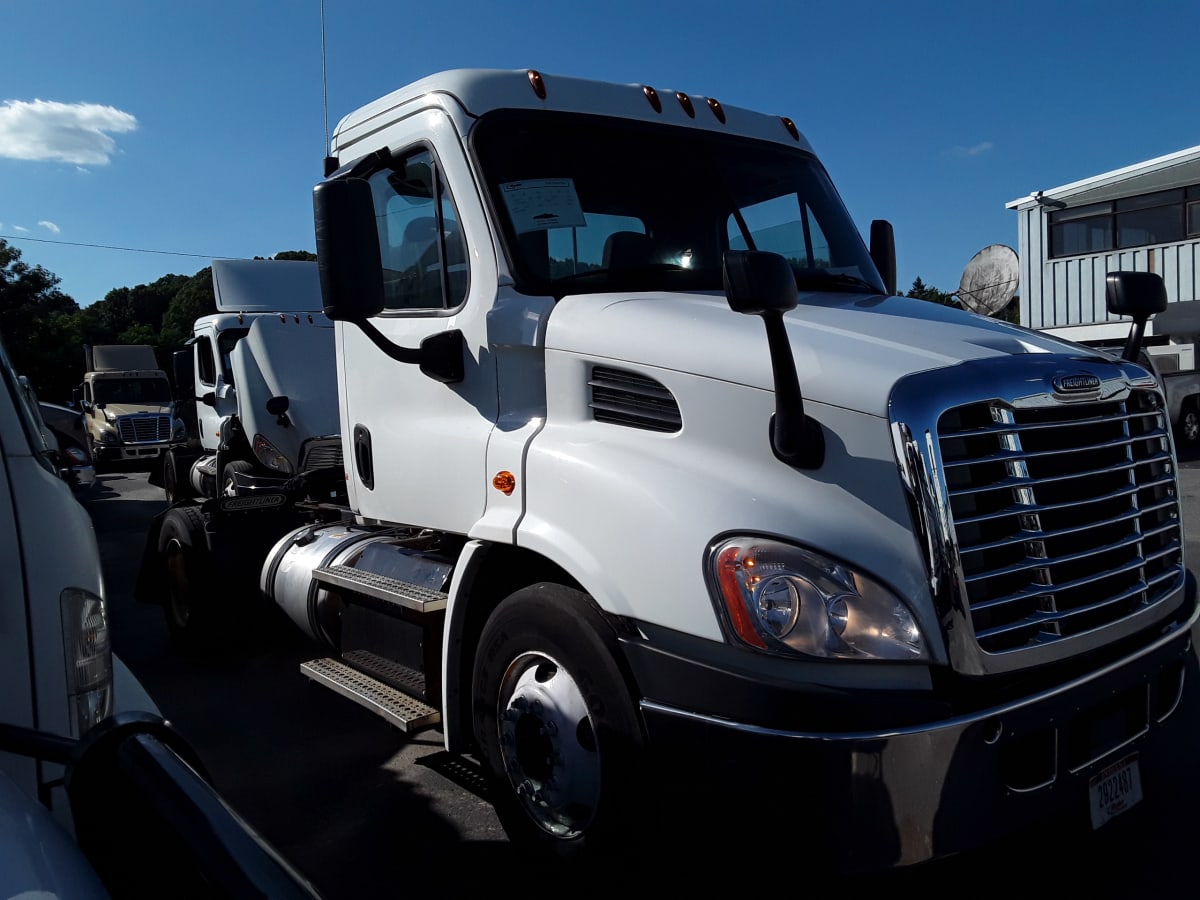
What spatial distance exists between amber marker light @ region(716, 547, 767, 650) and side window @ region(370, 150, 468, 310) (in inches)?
65.0

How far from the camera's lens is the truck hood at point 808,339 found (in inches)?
105

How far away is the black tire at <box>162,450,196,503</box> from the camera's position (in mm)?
12703

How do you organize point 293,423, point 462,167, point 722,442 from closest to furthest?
point 722,442 < point 462,167 < point 293,423

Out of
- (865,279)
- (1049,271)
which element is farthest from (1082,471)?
(1049,271)

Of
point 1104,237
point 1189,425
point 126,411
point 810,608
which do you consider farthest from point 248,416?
point 1104,237

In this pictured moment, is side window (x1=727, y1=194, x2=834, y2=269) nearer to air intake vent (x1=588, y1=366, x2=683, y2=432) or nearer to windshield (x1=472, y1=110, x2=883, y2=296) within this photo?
windshield (x1=472, y1=110, x2=883, y2=296)

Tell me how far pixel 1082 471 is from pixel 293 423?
344 inches

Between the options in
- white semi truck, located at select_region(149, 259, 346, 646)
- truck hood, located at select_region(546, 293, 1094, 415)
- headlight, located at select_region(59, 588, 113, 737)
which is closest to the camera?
headlight, located at select_region(59, 588, 113, 737)

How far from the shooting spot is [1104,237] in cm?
2272

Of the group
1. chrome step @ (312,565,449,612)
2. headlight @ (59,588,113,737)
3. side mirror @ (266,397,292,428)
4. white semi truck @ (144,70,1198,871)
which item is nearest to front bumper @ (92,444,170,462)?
side mirror @ (266,397,292,428)

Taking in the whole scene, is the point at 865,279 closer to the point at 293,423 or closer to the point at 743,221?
the point at 743,221

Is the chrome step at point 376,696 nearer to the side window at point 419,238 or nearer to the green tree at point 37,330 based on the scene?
the side window at point 419,238

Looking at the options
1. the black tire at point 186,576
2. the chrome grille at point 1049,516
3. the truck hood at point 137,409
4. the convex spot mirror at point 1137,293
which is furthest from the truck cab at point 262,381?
the truck hood at point 137,409

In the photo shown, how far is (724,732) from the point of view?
8.19ft
